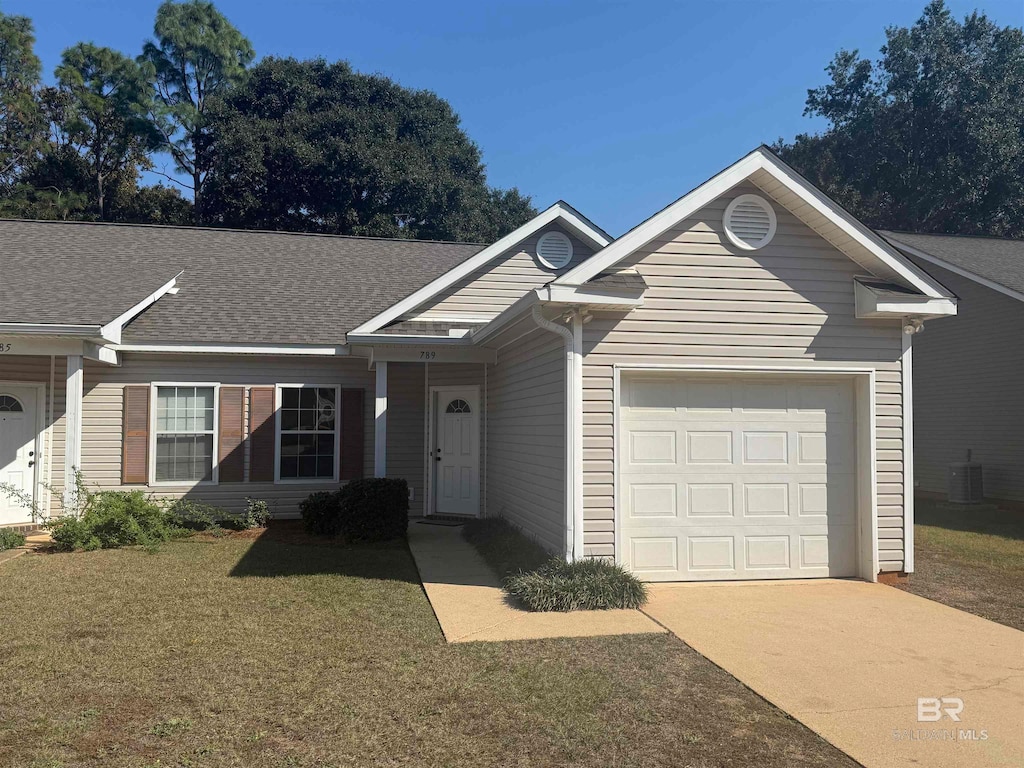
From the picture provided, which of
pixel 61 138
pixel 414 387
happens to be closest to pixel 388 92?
pixel 61 138

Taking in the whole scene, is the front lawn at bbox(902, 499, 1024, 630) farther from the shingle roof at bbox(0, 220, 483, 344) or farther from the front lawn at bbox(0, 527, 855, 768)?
the shingle roof at bbox(0, 220, 483, 344)

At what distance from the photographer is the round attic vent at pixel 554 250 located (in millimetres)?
12688

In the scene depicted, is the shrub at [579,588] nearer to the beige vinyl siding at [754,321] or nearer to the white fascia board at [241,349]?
the beige vinyl siding at [754,321]

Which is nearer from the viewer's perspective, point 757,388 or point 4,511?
point 757,388

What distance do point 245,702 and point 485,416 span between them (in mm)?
7795

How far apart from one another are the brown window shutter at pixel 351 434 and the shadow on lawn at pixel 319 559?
1.54 metres

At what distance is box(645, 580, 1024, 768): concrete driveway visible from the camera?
427 centimetres

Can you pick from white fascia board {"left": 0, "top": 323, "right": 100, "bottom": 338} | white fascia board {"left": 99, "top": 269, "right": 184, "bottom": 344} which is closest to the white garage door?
white fascia board {"left": 0, "top": 323, "right": 100, "bottom": 338}

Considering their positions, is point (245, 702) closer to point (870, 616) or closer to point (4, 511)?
point (870, 616)

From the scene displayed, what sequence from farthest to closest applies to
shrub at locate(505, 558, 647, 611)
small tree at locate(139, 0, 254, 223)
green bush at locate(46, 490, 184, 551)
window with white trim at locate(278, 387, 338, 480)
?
small tree at locate(139, 0, 254, 223)
window with white trim at locate(278, 387, 338, 480)
green bush at locate(46, 490, 184, 551)
shrub at locate(505, 558, 647, 611)

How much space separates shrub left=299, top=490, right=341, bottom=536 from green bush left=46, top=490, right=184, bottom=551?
195 centimetres

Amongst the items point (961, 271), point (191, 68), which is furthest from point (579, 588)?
point (191, 68)

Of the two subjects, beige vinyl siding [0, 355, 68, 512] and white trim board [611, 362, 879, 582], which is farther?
beige vinyl siding [0, 355, 68, 512]

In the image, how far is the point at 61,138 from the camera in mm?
32312
